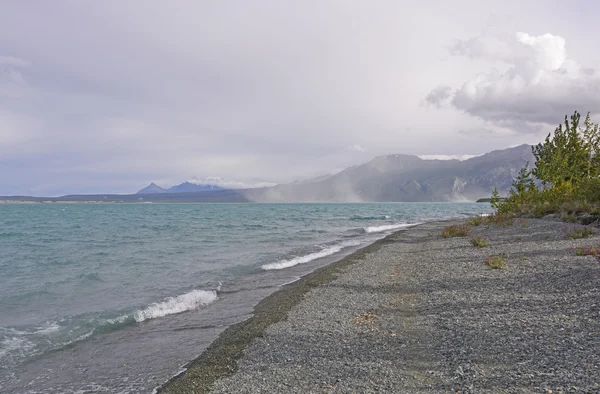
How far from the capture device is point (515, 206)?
46.0m

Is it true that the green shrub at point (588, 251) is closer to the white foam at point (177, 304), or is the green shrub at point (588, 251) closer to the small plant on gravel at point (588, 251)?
the small plant on gravel at point (588, 251)

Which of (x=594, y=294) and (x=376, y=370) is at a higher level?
(x=594, y=294)

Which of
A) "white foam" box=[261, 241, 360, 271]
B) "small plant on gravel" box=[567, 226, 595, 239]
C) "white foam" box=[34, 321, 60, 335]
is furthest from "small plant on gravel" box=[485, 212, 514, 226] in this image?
"white foam" box=[34, 321, 60, 335]

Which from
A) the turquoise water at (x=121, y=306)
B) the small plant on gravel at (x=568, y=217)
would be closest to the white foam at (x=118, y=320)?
the turquoise water at (x=121, y=306)

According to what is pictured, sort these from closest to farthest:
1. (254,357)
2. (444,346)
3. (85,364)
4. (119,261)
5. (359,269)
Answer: (444,346), (254,357), (85,364), (359,269), (119,261)

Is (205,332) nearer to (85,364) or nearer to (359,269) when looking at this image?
(85,364)

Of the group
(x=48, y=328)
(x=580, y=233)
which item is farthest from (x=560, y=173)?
(x=48, y=328)

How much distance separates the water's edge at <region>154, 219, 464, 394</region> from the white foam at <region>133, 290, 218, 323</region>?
3059 millimetres

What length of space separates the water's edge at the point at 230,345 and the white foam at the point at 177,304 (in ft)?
10.0

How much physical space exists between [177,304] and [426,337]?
1132 cm

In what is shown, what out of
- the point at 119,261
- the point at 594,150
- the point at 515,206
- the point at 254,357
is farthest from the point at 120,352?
the point at 594,150

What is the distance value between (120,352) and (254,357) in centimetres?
491

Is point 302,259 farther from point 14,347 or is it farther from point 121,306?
point 14,347

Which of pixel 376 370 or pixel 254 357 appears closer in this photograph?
pixel 376 370
